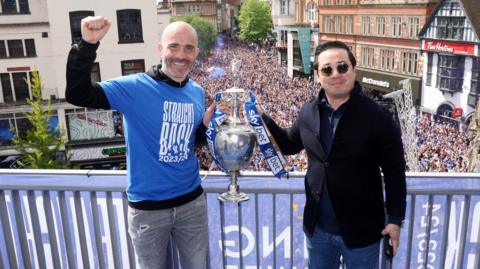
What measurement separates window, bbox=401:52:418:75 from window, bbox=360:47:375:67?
→ 432cm

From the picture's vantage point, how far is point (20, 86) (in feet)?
75.3

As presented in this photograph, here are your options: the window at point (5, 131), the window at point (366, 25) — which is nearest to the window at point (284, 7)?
the window at point (366, 25)

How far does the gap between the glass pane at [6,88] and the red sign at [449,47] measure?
83.7ft

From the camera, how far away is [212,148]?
297 cm

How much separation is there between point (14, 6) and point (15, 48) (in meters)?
2.07

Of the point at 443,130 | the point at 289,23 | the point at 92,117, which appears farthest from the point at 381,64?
the point at 92,117

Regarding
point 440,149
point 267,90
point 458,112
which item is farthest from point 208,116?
point 267,90

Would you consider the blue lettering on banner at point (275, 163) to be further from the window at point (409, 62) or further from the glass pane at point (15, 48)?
the window at point (409, 62)

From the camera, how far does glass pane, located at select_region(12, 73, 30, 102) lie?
74.7 feet

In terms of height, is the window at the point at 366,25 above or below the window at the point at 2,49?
above

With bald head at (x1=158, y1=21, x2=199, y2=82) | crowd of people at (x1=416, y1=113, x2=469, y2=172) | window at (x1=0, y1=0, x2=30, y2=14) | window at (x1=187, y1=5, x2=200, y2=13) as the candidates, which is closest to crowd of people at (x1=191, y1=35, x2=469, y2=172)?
crowd of people at (x1=416, y1=113, x2=469, y2=172)

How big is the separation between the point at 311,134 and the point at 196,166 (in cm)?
81

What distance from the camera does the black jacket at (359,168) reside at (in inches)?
106

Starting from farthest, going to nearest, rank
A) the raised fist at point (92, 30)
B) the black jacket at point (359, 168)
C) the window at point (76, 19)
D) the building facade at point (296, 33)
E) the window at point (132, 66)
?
the building facade at point (296, 33), the window at point (132, 66), the window at point (76, 19), the black jacket at point (359, 168), the raised fist at point (92, 30)
